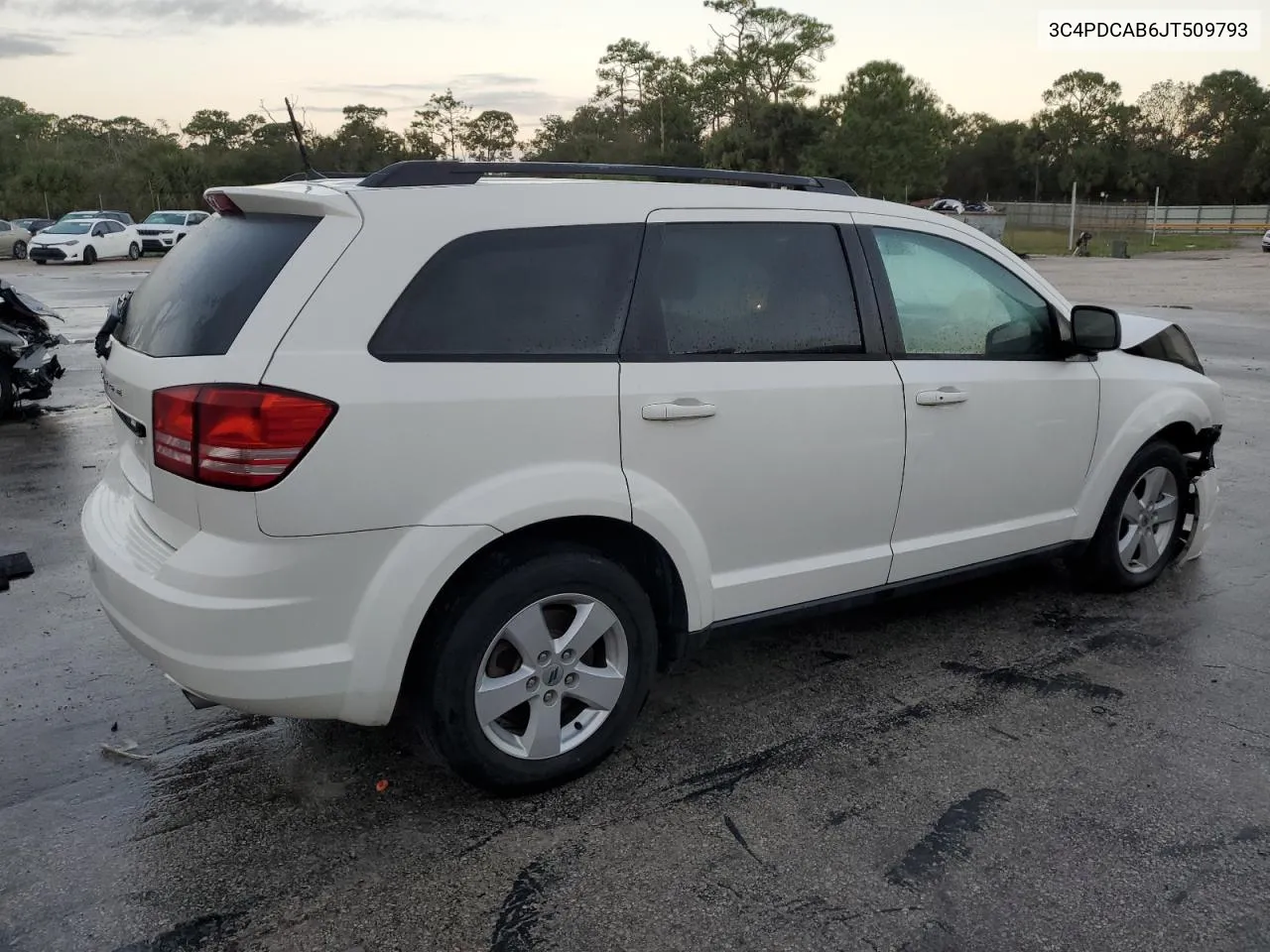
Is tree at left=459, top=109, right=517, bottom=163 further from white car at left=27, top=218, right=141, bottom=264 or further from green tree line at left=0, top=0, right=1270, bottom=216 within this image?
white car at left=27, top=218, right=141, bottom=264

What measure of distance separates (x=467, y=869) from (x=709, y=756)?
3.15 ft

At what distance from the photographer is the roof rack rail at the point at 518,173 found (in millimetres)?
3227

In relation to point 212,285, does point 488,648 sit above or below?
below

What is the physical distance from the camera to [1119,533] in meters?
4.93

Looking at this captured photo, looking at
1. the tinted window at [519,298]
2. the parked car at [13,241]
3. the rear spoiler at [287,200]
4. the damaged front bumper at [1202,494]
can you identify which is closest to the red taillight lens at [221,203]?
the rear spoiler at [287,200]

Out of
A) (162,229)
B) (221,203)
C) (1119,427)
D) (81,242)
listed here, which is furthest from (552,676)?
(162,229)

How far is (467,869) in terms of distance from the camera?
2934mm

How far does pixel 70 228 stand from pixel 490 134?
75600 millimetres

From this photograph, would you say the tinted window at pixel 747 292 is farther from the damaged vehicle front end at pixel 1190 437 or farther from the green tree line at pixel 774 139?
the green tree line at pixel 774 139

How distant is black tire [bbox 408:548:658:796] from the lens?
303 centimetres

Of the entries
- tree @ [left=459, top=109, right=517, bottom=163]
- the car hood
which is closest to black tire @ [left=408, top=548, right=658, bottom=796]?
the car hood

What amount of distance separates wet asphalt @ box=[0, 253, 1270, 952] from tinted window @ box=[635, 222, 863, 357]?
1.36 metres

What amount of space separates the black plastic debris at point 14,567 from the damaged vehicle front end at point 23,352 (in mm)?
4864

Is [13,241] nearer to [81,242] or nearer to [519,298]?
[81,242]
